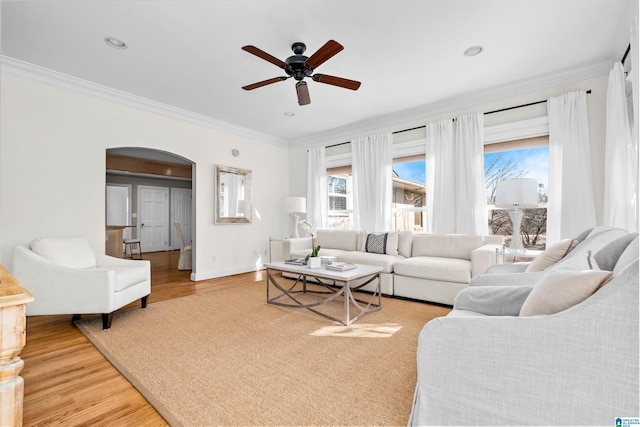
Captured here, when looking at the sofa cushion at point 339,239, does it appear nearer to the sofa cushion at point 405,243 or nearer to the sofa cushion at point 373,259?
the sofa cushion at point 373,259

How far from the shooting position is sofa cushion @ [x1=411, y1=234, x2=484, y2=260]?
3.84m

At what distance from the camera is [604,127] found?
3328 millimetres

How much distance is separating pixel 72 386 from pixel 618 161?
15.9 feet

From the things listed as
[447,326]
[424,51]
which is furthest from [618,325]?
[424,51]

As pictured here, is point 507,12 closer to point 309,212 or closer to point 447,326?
point 447,326

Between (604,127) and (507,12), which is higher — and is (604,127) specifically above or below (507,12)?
below

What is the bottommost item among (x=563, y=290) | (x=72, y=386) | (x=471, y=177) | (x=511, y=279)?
(x=72, y=386)

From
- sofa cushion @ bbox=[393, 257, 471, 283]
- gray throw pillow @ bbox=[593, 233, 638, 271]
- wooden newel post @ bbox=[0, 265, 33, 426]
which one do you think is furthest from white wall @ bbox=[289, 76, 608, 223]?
wooden newel post @ bbox=[0, 265, 33, 426]

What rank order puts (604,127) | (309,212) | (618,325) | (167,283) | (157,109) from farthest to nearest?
(309,212), (167,283), (157,109), (604,127), (618,325)

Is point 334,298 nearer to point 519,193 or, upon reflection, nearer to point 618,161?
point 519,193

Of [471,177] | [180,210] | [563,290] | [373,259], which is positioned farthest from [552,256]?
[180,210]

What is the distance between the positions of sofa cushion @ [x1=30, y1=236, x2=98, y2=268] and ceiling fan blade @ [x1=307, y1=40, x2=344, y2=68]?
10.1 feet

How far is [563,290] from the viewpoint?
1.09 metres

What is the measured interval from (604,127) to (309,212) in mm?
4429
